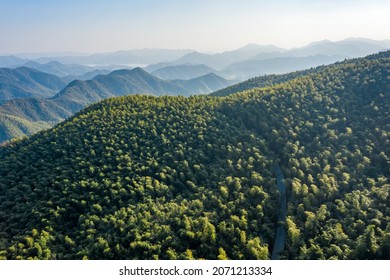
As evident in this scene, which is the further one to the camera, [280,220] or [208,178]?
[208,178]

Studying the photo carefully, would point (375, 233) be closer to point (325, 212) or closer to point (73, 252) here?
point (325, 212)

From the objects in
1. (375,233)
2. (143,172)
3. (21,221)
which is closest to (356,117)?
(375,233)

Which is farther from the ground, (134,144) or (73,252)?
(134,144)

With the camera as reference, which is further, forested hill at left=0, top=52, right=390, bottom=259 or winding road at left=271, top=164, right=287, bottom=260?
winding road at left=271, top=164, right=287, bottom=260

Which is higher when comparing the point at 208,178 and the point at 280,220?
the point at 208,178
